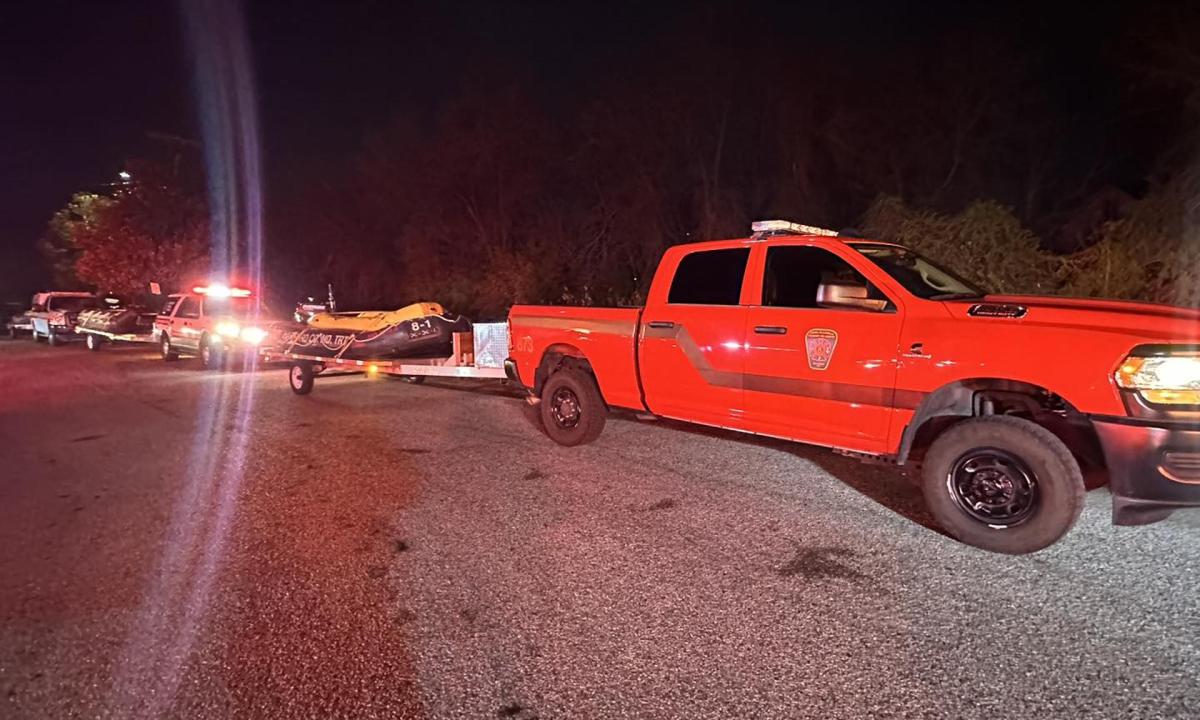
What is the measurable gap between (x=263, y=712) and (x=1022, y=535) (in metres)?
4.13

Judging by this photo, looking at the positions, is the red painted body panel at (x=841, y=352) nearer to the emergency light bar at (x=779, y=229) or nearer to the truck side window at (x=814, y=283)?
the truck side window at (x=814, y=283)

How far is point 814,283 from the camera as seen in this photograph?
563 cm

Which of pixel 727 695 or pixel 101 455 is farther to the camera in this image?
pixel 101 455

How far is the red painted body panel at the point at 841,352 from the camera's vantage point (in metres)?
4.29

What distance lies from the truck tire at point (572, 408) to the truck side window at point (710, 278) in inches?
51.8

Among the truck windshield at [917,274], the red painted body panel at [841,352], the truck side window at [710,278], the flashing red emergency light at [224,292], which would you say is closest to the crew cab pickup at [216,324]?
the flashing red emergency light at [224,292]

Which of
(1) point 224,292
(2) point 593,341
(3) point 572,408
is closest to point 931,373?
(2) point 593,341

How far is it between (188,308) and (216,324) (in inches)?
79.3

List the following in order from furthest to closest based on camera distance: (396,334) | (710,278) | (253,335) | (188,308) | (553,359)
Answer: (188,308)
(253,335)
(396,334)
(553,359)
(710,278)

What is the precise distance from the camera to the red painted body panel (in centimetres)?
429

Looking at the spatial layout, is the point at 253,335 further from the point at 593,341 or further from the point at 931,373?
the point at 931,373

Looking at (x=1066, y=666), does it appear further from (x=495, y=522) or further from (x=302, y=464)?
(x=302, y=464)

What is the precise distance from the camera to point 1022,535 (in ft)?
14.6

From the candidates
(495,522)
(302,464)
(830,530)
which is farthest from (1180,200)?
(302,464)
